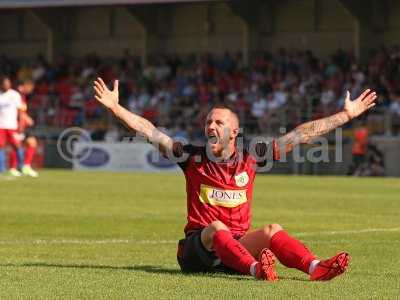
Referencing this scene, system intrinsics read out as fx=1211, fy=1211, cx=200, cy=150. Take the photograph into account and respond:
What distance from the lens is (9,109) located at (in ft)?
96.2

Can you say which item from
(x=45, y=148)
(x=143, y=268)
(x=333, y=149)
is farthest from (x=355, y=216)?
(x=45, y=148)

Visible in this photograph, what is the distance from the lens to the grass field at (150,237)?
29.7 ft

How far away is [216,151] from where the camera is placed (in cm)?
1002

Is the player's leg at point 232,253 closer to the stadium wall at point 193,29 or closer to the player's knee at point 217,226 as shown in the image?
A: the player's knee at point 217,226

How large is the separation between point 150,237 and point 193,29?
3466 centimetres

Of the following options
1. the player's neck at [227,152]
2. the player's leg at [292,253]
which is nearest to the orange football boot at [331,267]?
the player's leg at [292,253]

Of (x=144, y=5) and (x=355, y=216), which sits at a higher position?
(x=144, y=5)

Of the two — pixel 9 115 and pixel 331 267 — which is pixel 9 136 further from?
pixel 331 267

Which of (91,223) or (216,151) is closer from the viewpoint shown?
(216,151)

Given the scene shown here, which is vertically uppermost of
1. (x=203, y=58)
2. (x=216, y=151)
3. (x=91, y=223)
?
(x=203, y=58)

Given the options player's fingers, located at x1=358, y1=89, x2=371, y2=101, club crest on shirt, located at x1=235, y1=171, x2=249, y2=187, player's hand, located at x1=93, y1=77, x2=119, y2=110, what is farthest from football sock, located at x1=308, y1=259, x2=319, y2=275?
player's hand, located at x1=93, y1=77, x2=119, y2=110

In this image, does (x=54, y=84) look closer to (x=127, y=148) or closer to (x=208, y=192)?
(x=127, y=148)

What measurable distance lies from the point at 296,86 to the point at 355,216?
22.8m

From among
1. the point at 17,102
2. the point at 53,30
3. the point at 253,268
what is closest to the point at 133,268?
the point at 253,268
